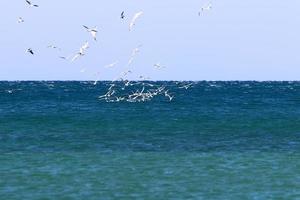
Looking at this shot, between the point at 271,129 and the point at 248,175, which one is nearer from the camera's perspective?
the point at 248,175

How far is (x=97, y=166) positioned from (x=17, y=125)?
27.1m

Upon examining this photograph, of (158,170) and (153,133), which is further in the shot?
(153,133)

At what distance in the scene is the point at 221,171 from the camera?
2952cm

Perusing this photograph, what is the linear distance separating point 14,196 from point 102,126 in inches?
1236

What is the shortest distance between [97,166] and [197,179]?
201 inches

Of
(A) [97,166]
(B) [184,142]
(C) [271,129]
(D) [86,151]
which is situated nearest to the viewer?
(A) [97,166]

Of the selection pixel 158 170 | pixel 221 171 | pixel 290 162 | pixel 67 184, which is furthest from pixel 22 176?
pixel 290 162

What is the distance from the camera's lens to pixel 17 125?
187 feet

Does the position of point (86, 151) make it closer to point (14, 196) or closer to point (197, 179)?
point (197, 179)

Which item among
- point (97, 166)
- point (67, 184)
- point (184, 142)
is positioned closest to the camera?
point (67, 184)

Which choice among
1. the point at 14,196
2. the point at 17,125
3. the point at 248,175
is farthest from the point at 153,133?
the point at 14,196

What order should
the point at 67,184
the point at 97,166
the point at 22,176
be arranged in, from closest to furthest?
the point at 67,184
the point at 22,176
the point at 97,166

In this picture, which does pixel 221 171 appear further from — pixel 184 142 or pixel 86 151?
pixel 184 142

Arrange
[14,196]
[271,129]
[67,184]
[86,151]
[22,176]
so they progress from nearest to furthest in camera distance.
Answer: [14,196] → [67,184] → [22,176] → [86,151] → [271,129]
